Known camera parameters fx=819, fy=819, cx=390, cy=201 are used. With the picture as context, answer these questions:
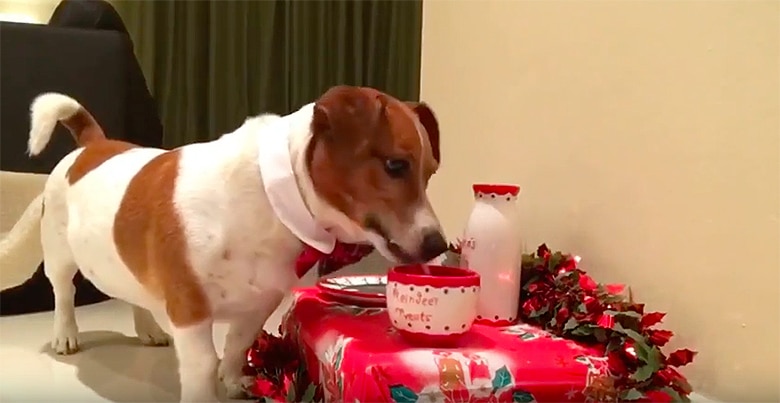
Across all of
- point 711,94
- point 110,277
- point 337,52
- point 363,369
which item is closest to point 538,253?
point 711,94

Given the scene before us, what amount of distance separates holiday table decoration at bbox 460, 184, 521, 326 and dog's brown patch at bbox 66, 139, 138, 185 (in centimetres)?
68

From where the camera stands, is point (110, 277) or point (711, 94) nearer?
point (711, 94)

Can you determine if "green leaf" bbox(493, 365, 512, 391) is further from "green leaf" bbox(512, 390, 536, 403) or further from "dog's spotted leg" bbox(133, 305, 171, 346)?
"dog's spotted leg" bbox(133, 305, 171, 346)

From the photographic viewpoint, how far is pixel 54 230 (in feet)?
5.01

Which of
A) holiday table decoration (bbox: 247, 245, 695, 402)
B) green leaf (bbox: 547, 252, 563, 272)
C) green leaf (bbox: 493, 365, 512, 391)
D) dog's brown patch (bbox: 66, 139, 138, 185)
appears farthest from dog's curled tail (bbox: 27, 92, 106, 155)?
green leaf (bbox: 493, 365, 512, 391)

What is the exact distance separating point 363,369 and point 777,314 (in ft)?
1.57

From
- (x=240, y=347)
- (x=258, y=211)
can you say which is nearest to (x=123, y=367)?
(x=240, y=347)

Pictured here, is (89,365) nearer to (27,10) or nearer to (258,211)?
(258,211)

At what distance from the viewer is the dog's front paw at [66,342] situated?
5.08ft

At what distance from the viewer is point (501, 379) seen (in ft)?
3.07

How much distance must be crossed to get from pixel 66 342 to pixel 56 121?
0.44 m

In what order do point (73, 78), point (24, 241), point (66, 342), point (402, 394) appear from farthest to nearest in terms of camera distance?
1. point (73, 78)
2. point (24, 241)
3. point (66, 342)
4. point (402, 394)

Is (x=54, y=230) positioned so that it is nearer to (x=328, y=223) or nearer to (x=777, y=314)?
(x=328, y=223)

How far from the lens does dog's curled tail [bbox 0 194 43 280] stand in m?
1.77
